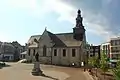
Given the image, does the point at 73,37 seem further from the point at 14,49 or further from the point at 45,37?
the point at 14,49

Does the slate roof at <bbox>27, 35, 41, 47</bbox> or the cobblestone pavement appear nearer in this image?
the cobblestone pavement

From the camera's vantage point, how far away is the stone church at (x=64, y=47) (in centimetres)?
5871

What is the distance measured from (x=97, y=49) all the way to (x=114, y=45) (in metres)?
33.5

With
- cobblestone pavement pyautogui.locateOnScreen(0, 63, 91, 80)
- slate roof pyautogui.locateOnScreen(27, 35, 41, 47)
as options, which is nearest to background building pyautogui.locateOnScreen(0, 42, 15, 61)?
slate roof pyautogui.locateOnScreen(27, 35, 41, 47)

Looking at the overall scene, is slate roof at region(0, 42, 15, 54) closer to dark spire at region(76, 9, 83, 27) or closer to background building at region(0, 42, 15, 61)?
background building at region(0, 42, 15, 61)

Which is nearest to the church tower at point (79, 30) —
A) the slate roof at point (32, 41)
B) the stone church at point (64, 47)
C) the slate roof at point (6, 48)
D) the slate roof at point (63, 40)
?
the stone church at point (64, 47)

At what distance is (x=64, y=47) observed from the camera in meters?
60.6

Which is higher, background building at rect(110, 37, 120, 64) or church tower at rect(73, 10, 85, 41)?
church tower at rect(73, 10, 85, 41)

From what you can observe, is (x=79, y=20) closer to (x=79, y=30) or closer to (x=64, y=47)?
(x=79, y=30)

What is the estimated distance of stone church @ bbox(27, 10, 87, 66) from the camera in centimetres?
5871

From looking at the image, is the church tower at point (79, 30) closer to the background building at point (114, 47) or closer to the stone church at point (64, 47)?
the stone church at point (64, 47)

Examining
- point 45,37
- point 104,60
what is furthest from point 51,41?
point 104,60

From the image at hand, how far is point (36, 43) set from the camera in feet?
221

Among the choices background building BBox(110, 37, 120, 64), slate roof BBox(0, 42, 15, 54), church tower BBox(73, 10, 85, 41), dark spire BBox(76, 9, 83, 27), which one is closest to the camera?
church tower BBox(73, 10, 85, 41)
